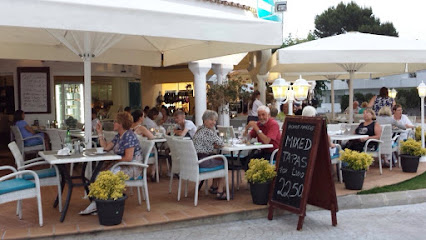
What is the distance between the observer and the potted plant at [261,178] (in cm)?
580

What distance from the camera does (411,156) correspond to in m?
8.02

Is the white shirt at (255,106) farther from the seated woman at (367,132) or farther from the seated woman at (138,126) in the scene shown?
the seated woman at (138,126)

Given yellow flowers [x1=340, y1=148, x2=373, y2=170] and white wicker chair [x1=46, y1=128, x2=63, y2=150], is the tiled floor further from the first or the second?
white wicker chair [x1=46, y1=128, x2=63, y2=150]

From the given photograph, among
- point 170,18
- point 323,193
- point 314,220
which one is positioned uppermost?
point 170,18

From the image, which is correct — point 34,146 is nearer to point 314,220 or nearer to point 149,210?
point 149,210

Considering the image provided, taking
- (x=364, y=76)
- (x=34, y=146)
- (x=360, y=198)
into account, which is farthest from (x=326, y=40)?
(x=364, y=76)

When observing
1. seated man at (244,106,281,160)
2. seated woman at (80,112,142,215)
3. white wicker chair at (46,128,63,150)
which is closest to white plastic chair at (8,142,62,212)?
seated woman at (80,112,142,215)

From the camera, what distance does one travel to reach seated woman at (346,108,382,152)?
805 cm

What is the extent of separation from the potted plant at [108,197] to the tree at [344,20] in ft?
129

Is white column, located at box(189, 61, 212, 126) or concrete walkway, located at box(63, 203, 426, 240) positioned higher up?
white column, located at box(189, 61, 212, 126)

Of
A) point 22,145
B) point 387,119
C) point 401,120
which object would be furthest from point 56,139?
point 401,120

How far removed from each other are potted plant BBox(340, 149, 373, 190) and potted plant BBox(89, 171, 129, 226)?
3.24 meters

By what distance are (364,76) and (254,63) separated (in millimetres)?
3407

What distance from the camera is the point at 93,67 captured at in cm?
1381
